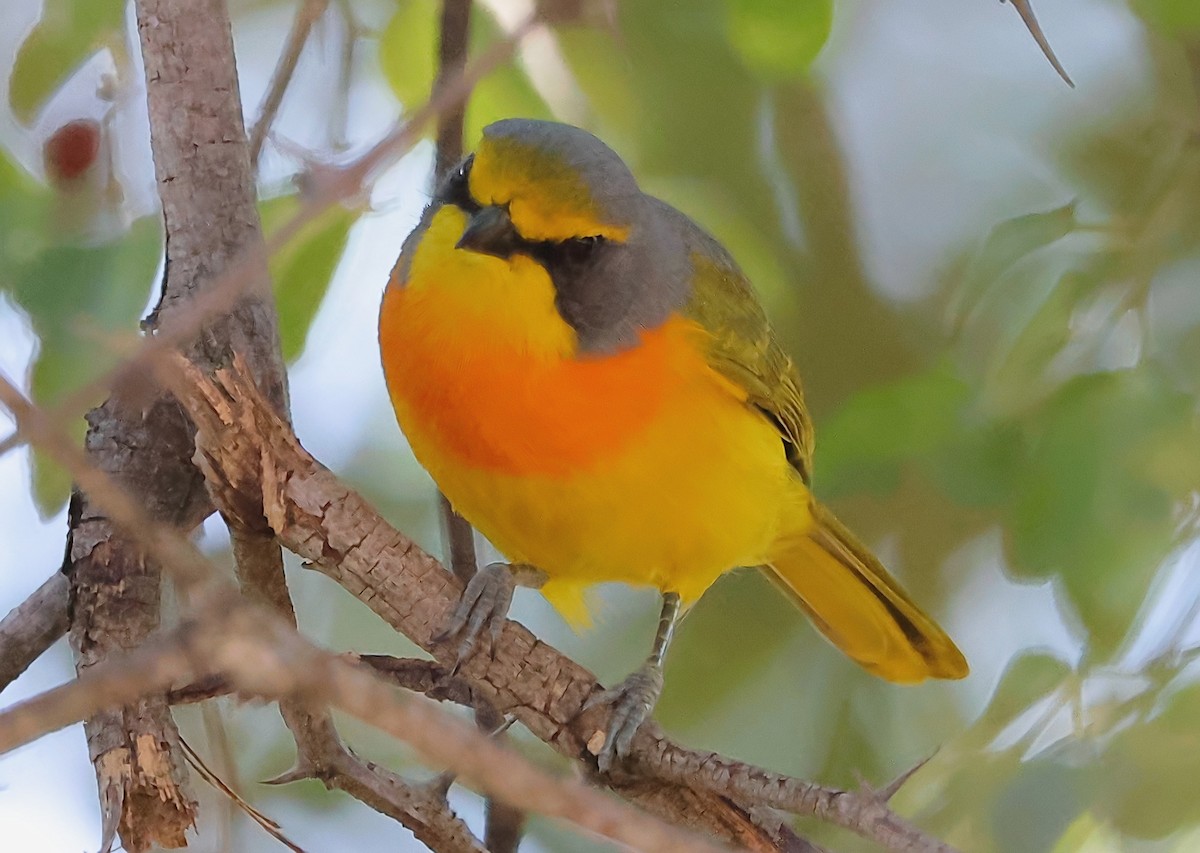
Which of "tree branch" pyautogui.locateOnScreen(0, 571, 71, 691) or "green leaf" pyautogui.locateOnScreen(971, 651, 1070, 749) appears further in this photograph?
"green leaf" pyautogui.locateOnScreen(971, 651, 1070, 749)

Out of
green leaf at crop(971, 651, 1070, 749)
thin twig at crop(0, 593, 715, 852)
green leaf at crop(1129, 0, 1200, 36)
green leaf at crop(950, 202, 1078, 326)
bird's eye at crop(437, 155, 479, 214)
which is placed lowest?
thin twig at crop(0, 593, 715, 852)

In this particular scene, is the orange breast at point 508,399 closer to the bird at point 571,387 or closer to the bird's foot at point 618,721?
the bird at point 571,387

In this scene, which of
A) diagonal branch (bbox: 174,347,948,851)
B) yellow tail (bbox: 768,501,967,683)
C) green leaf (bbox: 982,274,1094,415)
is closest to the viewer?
diagonal branch (bbox: 174,347,948,851)

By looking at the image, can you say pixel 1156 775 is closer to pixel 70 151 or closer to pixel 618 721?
pixel 618 721

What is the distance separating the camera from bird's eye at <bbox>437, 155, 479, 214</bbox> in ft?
4.71

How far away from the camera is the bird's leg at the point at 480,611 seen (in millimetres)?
1184

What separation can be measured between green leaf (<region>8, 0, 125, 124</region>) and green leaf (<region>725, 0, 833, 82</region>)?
2.51ft

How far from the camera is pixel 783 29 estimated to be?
60.7 inches

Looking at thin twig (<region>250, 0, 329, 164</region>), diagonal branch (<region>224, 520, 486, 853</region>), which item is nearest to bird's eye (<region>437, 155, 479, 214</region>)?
thin twig (<region>250, 0, 329, 164</region>)

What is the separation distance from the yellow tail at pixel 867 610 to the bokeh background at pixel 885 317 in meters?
0.11

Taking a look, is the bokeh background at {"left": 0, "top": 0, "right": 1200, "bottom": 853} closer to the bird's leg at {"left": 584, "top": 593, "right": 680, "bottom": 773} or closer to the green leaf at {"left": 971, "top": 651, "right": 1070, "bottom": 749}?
the green leaf at {"left": 971, "top": 651, "right": 1070, "bottom": 749}

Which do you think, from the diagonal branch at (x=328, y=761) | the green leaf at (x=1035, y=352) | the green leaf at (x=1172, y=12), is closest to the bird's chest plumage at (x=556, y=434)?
the diagonal branch at (x=328, y=761)

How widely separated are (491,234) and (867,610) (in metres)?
0.90

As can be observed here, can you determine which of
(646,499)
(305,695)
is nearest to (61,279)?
(646,499)
